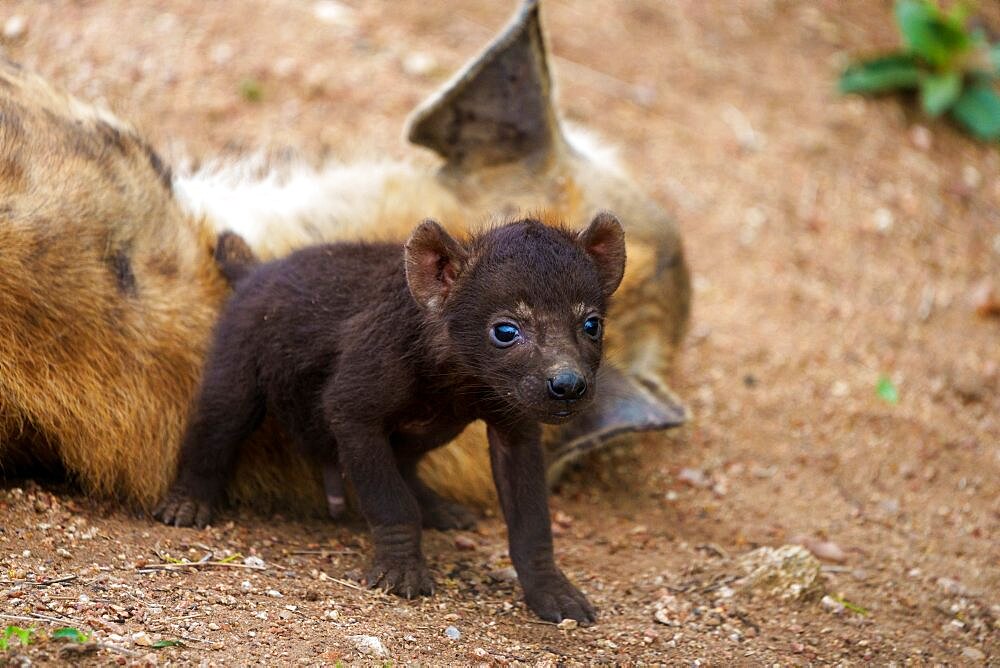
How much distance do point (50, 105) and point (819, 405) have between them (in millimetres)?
3807

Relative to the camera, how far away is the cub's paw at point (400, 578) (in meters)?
3.74

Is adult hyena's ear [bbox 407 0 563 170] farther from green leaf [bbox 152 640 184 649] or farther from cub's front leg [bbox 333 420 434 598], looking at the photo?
green leaf [bbox 152 640 184 649]

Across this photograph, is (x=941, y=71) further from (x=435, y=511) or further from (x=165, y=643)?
(x=165, y=643)

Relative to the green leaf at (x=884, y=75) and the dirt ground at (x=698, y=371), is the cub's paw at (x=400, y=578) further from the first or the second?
the green leaf at (x=884, y=75)

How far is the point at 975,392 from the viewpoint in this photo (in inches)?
252

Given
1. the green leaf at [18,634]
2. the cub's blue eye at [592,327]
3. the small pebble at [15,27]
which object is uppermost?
the small pebble at [15,27]

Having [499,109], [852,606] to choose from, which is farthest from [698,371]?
[852,606]

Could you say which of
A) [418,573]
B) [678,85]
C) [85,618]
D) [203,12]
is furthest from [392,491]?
[678,85]

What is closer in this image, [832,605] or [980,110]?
[832,605]

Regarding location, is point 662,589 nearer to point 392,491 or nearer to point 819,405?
point 392,491

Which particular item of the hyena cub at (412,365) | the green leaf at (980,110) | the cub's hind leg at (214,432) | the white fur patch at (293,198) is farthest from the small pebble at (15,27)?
the green leaf at (980,110)

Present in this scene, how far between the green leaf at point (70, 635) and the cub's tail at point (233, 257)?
1668 mm

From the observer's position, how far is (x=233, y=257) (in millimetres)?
4578

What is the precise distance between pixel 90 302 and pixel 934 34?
5813 millimetres
